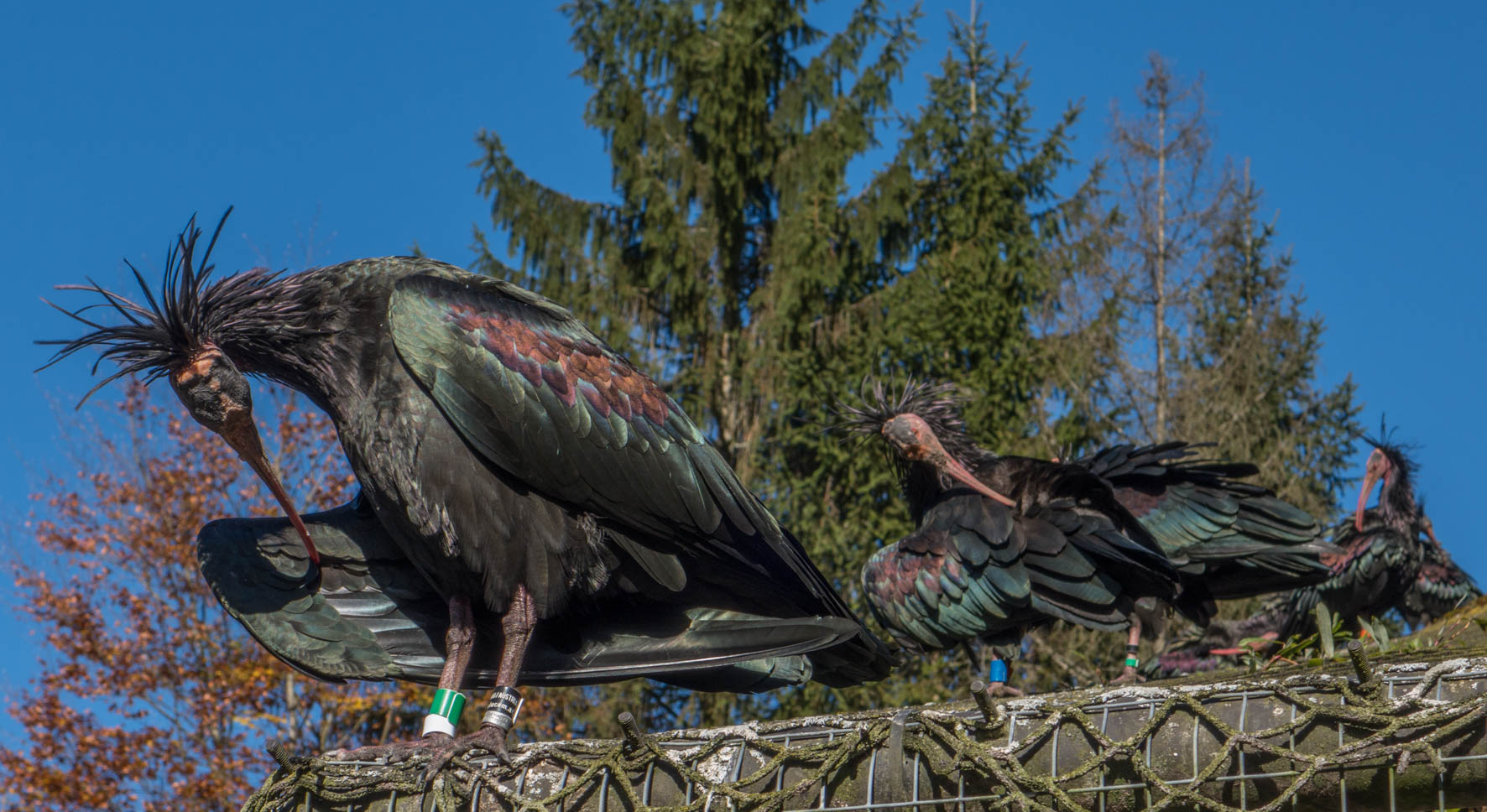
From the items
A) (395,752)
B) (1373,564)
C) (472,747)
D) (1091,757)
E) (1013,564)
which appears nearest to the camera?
(1091,757)

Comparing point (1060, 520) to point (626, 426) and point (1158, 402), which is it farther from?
point (1158, 402)

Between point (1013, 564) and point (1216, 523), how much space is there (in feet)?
4.07

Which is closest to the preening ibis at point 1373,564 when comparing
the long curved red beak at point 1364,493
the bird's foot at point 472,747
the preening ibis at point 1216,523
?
the long curved red beak at point 1364,493

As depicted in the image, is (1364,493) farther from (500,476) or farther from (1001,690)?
(500,476)

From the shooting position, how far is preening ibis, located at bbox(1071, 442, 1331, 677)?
23.4 ft

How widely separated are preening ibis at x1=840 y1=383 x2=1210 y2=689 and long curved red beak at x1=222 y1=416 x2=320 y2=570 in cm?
325

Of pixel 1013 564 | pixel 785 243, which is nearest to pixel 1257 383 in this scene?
pixel 785 243

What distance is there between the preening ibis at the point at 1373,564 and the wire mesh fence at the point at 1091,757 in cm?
650

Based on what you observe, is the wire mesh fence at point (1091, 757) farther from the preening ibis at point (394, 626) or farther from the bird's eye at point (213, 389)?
the bird's eye at point (213, 389)

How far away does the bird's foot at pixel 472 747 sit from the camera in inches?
138

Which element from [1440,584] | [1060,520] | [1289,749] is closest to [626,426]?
[1289,749]

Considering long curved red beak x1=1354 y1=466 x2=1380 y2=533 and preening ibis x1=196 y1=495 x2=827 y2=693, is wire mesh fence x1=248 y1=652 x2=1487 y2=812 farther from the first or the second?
long curved red beak x1=1354 y1=466 x2=1380 y2=533

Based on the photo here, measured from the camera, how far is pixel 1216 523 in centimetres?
726

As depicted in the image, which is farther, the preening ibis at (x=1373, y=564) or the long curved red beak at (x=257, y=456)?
the preening ibis at (x=1373, y=564)
